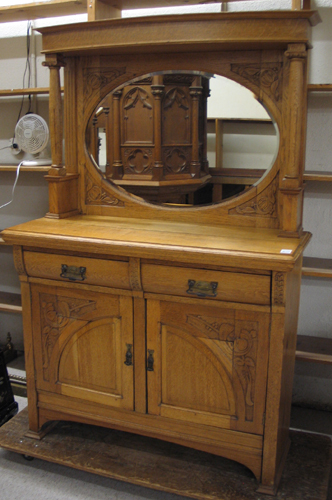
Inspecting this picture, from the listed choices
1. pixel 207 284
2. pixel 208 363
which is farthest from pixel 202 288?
pixel 208 363

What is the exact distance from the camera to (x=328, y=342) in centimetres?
263

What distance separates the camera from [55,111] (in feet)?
7.65

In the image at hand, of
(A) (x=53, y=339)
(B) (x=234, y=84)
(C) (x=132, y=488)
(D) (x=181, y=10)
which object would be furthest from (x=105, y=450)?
(D) (x=181, y=10)

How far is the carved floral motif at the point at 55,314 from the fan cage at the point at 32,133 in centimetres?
104

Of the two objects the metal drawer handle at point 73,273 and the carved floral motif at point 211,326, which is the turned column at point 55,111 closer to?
the metal drawer handle at point 73,273

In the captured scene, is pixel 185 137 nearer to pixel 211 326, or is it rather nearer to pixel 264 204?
pixel 264 204

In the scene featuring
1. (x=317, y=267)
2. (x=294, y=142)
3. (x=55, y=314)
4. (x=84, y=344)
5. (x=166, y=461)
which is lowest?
(x=166, y=461)

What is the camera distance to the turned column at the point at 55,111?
229 centimetres

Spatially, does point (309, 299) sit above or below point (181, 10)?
below

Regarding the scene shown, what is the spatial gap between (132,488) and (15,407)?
841 mm

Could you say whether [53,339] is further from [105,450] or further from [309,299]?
[309,299]

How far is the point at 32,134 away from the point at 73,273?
1.12 meters

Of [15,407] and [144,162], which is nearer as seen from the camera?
[144,162]

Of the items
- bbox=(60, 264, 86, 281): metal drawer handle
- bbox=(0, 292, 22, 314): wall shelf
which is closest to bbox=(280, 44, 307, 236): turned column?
bbox=(60, 264, 86, 281): metal drawer handle
